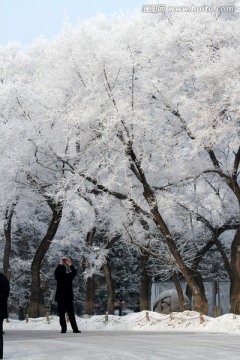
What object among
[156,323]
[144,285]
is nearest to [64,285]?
[156,323]

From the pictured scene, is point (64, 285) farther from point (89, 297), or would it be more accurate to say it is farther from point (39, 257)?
point (89, 297)

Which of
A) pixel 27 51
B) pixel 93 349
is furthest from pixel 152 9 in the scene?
pixel 93 349

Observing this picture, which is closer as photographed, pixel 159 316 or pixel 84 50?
pixel 159 316

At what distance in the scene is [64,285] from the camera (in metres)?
19.8

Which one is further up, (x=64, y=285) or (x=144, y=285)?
(x=144, y=285)

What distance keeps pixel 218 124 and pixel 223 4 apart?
554 cm

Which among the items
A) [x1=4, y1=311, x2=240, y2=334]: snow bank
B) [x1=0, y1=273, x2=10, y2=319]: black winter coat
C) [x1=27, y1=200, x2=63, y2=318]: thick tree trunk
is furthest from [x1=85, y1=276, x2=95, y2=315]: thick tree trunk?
[x1=0, y1=273, x2=10, y2=319]: black winter coat

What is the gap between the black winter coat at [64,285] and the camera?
19.7 metres

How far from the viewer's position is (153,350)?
1175cm

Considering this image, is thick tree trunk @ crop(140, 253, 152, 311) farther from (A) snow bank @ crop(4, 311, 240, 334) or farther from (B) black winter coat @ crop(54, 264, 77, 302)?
(B) black winter coat @ crop(54, 264, 77, 302)

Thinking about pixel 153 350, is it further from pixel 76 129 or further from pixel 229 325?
pixel 76 129

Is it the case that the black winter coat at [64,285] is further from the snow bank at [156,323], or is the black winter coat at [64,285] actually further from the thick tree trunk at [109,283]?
the thick tree trunk at [109,283]

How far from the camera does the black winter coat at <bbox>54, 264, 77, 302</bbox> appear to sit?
19.7m

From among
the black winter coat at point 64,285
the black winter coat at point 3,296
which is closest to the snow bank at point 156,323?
the black winter coat at point 64,285
